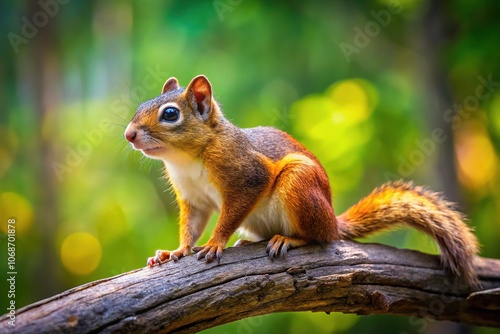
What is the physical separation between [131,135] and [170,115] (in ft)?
0.90

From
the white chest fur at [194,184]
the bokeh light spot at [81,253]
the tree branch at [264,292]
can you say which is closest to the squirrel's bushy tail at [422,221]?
the tree branch at [264,292]

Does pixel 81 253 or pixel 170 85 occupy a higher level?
pixel 81 253

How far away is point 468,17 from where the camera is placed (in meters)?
5.79

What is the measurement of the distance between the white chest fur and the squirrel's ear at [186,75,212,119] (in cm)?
31

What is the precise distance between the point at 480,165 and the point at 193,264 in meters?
5.10

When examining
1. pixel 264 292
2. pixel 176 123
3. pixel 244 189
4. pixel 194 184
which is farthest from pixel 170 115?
pixel 264 292

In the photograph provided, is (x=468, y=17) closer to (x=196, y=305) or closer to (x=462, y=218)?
(x=462, y=218)

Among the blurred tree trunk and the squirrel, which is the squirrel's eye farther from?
the blurred tree trunk

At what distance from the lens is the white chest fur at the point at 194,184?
3252 millimetres

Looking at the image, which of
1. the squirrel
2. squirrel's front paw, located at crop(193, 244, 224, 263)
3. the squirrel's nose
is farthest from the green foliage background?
squirrel's front paw, located at crop(193, 244, 224, 263)

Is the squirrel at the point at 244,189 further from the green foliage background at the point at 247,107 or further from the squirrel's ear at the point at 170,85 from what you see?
the green foliage background at the point at 247,107

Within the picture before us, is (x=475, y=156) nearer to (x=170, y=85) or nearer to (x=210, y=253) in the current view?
(x=170, y=85)

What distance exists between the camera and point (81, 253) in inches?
277

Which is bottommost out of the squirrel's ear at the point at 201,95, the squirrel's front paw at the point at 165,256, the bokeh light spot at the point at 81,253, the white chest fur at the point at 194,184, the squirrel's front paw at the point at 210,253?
the squirrel's front paw at the point at 210,253
